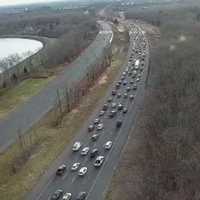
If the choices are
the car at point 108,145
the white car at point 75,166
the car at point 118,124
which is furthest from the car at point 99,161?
the car at point 118,124

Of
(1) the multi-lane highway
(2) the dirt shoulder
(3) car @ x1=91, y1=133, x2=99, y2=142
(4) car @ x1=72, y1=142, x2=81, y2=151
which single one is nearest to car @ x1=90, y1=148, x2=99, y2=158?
(1) the multi-lane highway

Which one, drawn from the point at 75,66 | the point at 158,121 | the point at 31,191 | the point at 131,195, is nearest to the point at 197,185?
the point at 131,195

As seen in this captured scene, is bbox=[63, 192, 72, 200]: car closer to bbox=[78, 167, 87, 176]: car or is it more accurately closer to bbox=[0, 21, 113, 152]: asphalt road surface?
bbox=[78, 167, 87, 176]: car

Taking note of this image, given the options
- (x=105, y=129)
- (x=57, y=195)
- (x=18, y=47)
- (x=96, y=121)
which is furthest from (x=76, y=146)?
(x=18, y=47)

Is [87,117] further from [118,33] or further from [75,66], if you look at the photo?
[118,33]

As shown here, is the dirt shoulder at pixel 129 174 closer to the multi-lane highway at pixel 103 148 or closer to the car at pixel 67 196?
the multi-lane highway at pixel 103 148
